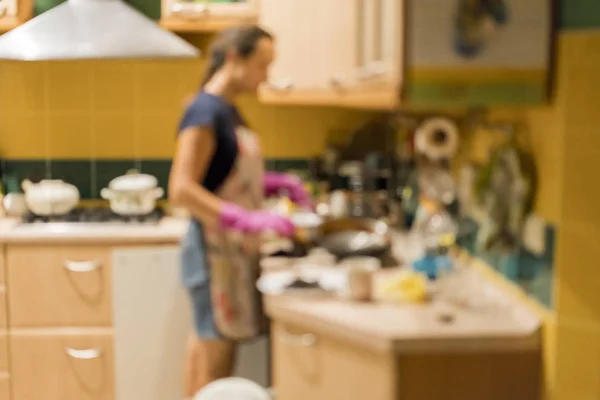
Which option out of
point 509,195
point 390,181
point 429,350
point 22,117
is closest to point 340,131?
point 390,181

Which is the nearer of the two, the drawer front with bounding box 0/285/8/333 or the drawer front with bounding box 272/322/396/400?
the drawer front with bounding box 272/322/396/400

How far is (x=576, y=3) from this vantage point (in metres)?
1.65

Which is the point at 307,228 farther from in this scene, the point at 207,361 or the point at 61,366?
the point at 61,366

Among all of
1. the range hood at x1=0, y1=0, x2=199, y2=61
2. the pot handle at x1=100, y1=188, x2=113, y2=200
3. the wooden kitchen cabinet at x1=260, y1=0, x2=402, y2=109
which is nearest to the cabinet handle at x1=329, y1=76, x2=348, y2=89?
the wooden kitchen cabinet at x1=260, y1=0, x2=402, y2=109

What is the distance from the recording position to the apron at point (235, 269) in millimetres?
2465

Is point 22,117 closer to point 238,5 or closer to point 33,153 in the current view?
point 33,153

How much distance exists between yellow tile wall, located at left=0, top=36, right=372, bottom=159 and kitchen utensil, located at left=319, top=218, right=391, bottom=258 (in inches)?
33.5

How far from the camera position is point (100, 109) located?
3502mm

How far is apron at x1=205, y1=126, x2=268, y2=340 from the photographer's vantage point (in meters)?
2.46

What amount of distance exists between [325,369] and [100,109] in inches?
77.6

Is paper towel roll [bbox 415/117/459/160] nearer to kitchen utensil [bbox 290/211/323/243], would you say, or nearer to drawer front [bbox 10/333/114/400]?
kitchen utensil [bbox 290/211/323/243]

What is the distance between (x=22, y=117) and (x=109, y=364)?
1.15 m

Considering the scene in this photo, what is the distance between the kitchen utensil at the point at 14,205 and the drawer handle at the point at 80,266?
1.47 ft

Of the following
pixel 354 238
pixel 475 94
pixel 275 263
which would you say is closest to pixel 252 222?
pixel 275 263
